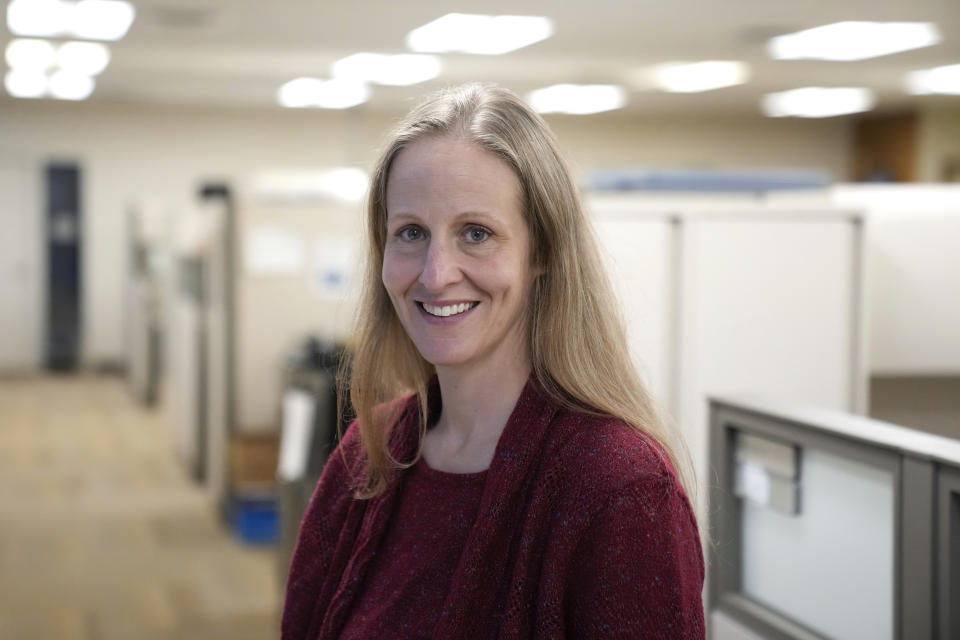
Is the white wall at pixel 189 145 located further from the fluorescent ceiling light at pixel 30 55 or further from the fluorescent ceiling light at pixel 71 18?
the fluorescent ceiling light at pixel 71 18

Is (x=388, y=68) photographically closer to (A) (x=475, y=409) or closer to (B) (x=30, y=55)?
(B) (x=30, y=55)

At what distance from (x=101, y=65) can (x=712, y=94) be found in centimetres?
602

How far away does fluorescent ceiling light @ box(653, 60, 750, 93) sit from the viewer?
9.98 meters

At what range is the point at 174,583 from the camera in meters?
5.04

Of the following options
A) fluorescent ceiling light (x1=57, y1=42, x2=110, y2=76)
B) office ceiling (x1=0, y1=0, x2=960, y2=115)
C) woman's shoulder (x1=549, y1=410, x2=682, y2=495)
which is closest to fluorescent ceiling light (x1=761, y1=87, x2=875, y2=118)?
office ceiling (x1=0, y1=0, x2=960, y2=115)

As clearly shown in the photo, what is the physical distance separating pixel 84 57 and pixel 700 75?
5.37 meters

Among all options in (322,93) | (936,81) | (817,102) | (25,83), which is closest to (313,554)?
(936,81)

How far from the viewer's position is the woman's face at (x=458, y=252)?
1238mm

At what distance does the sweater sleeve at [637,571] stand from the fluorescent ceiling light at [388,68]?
28.0 ft

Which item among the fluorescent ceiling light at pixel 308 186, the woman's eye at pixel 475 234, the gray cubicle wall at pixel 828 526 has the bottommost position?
the gray cubicle wall at pixel 828 526

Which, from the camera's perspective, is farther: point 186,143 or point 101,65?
point 186,143

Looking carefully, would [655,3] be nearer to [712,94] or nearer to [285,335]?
[285,335]

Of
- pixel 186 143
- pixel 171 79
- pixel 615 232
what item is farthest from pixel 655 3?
pixel 186 143

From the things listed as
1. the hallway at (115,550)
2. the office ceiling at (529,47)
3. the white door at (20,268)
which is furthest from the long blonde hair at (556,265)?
the white door at (20,268)
